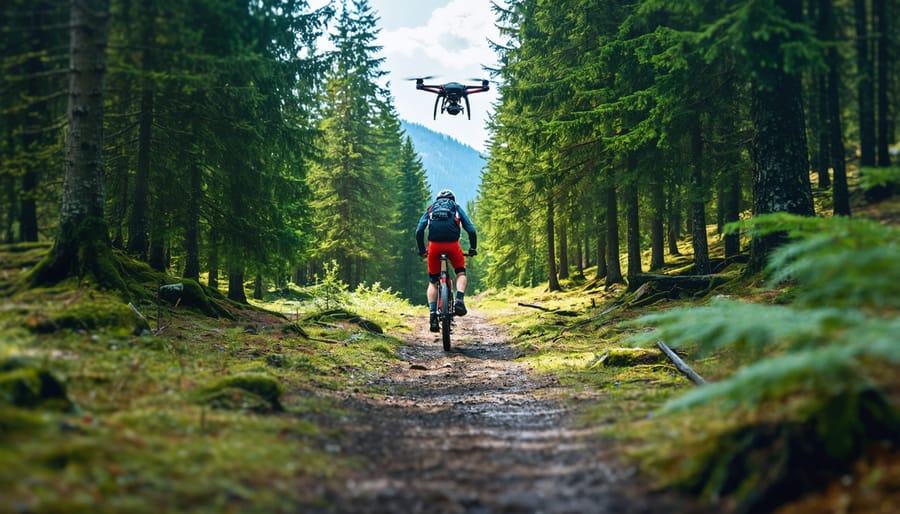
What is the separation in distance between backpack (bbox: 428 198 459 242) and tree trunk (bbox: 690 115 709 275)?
684cm

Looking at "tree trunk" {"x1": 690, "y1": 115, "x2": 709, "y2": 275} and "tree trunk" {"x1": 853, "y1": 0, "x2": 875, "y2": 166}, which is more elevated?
"tree trunk" {"x1": 853, "y1": 0, "x2": 875, "y2": 166}

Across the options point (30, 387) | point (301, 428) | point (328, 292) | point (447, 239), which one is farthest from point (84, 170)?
point (328, 292)

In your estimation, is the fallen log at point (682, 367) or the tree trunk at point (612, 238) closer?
the fallen log at point (682, 367)

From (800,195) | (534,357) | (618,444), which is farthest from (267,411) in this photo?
(800,195)

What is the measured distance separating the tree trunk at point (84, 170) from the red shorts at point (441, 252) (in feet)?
17.2

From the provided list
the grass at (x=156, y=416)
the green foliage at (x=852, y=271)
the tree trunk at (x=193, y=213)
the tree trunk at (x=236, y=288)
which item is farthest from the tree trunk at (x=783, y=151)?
the tree trunk at (x=236, y=288)

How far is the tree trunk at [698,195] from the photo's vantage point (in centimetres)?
1377

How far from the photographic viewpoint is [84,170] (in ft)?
23.3

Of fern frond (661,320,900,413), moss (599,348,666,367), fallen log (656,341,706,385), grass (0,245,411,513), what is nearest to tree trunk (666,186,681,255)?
moss (599,348,666,367)

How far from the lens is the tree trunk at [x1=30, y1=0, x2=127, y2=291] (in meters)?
6.60

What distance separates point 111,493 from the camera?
2.86 meters

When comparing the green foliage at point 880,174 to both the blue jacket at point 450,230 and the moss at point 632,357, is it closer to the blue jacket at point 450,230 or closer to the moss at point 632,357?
the moss at point 632,357

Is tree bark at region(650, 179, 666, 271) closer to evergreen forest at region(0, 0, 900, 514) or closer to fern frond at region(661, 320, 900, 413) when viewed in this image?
evergreen forest at region(0, 0, 900, 514)

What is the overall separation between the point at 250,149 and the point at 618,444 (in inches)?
401
